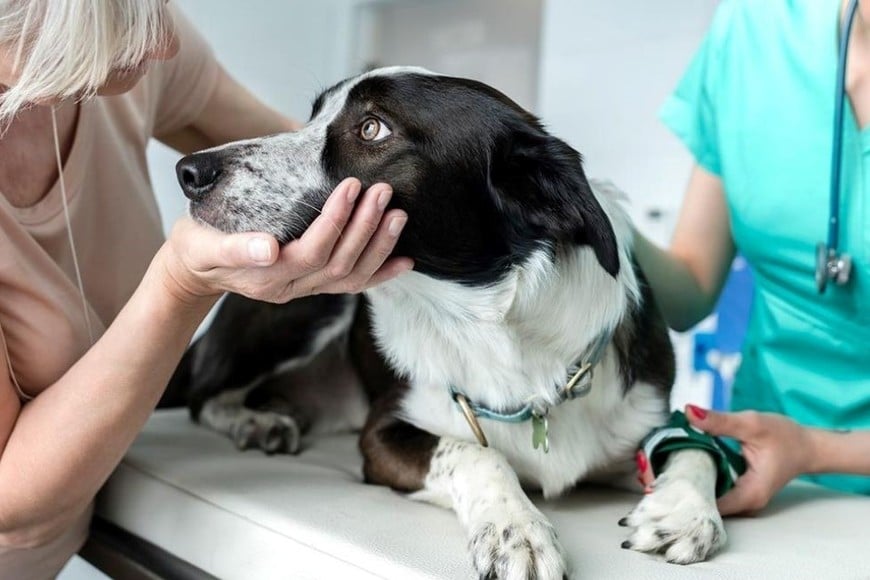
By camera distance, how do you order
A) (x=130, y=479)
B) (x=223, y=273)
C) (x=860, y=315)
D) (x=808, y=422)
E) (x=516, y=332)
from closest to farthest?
(x=223, y=273) < (x=516, y=332) < (x=130, y=479) < (x=860, y=315) < (x=808, y=422)

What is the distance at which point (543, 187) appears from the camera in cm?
111

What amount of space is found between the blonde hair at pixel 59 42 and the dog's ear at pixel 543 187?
1.49ft

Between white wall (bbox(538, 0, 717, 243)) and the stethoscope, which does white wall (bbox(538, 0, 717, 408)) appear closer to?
white wall (bbox(538, 0, 717, 243))

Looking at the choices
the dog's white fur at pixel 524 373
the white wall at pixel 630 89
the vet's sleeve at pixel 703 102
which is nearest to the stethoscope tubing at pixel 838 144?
the vet's sleeve at pixel 703 102

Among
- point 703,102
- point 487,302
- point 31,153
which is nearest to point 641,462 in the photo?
point 487,302

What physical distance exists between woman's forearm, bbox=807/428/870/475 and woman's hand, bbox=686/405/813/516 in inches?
0.6

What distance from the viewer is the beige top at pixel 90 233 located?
3.58 ft

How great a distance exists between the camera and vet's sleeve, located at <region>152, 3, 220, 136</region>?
1460mm

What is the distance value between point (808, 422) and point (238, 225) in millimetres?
1041

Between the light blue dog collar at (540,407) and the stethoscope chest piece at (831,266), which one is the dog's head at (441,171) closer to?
the light blue dog collar at (540,407)

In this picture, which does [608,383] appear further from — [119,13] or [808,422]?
[119,13]

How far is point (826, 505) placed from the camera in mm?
1220

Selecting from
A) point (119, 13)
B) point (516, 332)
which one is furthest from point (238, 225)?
point (516, 332)

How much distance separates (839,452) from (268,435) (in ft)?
2.74
